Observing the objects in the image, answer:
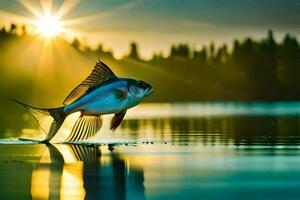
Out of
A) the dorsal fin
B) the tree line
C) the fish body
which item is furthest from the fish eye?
the tree line

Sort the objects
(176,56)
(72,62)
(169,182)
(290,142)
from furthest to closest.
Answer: (176,56)
(72,62)
(290,142)
(169,182)

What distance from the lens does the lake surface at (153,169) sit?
9461mm

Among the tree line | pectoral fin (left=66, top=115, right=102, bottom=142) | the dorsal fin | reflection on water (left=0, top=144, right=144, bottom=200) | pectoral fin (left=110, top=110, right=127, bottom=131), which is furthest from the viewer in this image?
the tree line

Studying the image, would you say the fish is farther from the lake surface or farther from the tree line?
the tree line

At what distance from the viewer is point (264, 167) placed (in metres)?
11.5

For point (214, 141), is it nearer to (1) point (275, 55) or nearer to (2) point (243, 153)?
(2) point (243, 153)

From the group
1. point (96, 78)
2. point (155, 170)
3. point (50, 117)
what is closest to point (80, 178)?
point (155, 170)

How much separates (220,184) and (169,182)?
0.55 metres

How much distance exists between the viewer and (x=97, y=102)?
47.8 feet

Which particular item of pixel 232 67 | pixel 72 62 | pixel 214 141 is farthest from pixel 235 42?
pixel 214 141

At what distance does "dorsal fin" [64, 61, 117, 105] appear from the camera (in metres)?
14.5

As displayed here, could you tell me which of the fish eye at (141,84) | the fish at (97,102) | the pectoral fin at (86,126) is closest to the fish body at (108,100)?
the fish at (97,102)

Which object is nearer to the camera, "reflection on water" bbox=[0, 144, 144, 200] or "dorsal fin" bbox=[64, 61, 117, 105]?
"reflection on water" bbox=[0, 144, 144, 200]

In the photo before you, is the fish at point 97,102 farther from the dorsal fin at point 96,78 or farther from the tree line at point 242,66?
the tree line at point 242,66
